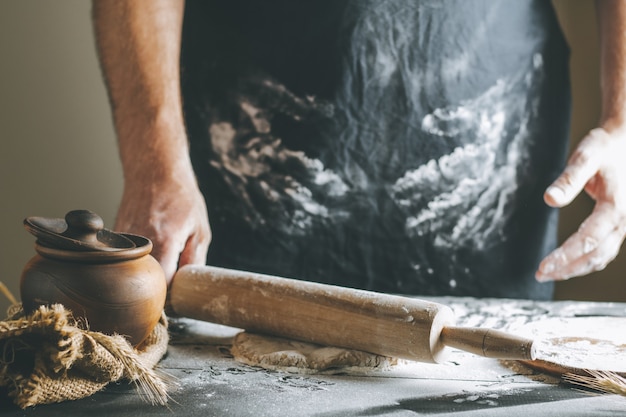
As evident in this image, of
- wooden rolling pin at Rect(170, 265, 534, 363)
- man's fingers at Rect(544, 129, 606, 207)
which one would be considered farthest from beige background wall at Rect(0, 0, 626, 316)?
wooden rolling pin at Rect(170, 265, 534, 363)

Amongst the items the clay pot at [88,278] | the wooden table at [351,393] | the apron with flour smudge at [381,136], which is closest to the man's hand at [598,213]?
the apron with flour smudge at [381,136]

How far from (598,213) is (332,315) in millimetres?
693

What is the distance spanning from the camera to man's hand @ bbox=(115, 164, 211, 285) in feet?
3.60

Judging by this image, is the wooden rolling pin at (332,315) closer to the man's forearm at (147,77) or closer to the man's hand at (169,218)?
the man's hand at (169,218)

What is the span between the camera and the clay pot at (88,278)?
2.50 feet

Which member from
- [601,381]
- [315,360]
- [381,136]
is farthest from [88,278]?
[381,136]

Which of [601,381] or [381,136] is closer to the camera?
[601,381]

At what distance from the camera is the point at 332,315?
88 cm

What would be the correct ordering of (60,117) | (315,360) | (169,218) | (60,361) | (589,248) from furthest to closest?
1. (60,117)
2. (589,248)
3. (169,218)
4. (315,360)
5. (60,361)

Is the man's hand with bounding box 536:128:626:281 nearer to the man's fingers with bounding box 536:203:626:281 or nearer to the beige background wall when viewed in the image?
the man's fingers with bounding box 536:203:626:281

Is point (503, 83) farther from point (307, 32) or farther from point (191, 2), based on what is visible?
point (191, 2)

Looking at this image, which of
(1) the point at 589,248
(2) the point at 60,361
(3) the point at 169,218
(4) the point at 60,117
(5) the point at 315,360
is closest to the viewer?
(2) the point at 60,361

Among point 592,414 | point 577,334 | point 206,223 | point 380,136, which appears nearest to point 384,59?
point 380,136

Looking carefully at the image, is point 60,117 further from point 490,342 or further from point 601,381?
point 601,381
